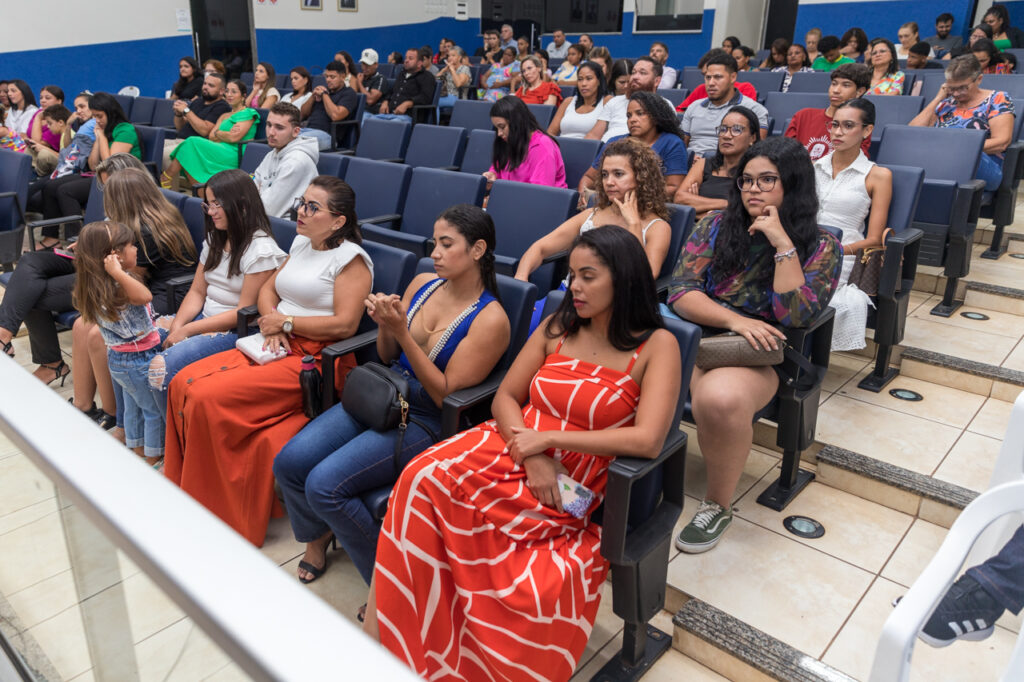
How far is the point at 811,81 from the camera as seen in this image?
5.84 meters

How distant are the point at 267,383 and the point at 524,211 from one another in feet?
4.45

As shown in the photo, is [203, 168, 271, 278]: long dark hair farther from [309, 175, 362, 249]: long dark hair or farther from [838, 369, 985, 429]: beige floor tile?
[838, 369, 985, 429]: beige floor tile

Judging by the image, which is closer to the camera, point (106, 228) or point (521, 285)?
point (521, 285)

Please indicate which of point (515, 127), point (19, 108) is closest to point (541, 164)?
point (515, 127)

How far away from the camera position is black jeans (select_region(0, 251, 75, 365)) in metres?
3.12

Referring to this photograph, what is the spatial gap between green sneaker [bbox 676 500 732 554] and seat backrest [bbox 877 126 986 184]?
7.35 feet

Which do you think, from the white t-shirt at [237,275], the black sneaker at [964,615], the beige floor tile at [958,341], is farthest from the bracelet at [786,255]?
the white t-shirt at [237,275]

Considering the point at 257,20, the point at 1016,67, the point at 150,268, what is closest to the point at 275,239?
the point at 150,268

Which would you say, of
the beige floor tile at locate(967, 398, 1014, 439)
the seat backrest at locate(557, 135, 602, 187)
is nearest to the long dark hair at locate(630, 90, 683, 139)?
the seat backrest at locate(557, 135, 602, 187)

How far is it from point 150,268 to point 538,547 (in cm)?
219

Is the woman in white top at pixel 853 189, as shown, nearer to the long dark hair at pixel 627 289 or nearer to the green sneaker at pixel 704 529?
the green sneaker at pixel 704 529

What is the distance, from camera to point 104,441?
761mm

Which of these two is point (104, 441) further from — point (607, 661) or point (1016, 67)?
point (1016, 67)

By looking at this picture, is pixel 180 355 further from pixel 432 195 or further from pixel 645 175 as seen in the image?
pixel 645 175
